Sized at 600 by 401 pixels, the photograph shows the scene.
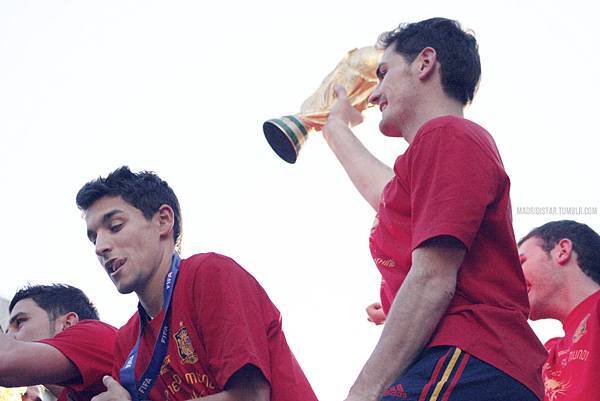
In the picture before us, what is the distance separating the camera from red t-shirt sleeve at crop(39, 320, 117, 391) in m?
4.72

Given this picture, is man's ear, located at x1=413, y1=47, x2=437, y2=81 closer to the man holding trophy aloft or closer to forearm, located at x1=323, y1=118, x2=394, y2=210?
the man holding trophy aloft

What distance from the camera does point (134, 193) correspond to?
187 inches

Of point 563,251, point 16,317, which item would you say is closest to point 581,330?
point 563,251

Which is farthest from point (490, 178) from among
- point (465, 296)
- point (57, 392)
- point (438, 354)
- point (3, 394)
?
point (3, 394)

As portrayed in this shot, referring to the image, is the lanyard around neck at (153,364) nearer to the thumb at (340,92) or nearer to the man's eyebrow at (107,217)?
the man's eyebrow at (107,217)

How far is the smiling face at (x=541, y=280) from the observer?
5426 mm

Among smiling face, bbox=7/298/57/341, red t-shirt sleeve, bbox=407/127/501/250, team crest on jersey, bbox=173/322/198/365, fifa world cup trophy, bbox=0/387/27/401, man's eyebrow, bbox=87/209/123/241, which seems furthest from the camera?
fifa world cup trophy, bbox=0/387/27/401

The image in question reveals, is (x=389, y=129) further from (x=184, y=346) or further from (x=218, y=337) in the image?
(x=184, y=346)

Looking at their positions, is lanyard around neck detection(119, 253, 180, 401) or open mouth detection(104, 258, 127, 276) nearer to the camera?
lanyard around neck detection(119, 253, 180, 401)

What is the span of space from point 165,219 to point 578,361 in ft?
6.81

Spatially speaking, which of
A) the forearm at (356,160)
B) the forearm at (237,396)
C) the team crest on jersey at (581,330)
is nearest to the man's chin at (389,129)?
the forearm at (356,160)

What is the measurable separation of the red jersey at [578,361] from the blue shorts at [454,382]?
179 centimetres

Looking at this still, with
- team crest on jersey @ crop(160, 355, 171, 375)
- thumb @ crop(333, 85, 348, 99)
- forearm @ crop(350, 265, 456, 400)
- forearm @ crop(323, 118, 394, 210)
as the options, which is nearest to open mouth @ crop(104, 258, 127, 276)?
team crest on jersey @ crop(160, 355, 171, 375)

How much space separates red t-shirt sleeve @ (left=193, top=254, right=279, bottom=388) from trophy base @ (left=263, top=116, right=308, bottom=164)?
0.54 m
